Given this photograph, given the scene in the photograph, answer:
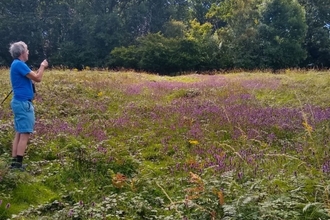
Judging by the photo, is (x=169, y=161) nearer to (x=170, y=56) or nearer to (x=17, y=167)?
(x=17, y=167)

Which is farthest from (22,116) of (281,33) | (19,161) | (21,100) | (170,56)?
(281,33)

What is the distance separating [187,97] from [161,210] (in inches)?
332

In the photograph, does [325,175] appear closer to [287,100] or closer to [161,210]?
[161,210]

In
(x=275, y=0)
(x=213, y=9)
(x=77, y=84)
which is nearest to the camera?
(x=77, y=84)

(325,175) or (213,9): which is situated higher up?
(213,9)

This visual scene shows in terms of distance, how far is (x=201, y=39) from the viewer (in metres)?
37.2

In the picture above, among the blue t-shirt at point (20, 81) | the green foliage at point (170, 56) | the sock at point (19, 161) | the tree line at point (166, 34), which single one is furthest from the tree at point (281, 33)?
the sock at point (19, 161)

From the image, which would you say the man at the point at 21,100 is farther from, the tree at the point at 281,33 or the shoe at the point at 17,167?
the tree at the point at 281,33

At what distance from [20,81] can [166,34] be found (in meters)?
38.7

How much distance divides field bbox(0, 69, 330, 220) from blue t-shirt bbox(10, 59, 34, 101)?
1.03m

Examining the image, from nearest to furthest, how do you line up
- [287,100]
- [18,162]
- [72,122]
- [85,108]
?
1. [18,162]
2. [72,122]
3. [85,108]
4. [287,100]

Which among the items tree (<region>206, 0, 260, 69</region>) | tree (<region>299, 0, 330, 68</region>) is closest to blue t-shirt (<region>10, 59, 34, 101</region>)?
tree (<region>206, 0, 260, 69</region>)

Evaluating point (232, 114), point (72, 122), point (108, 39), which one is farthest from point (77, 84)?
point (108, 39)

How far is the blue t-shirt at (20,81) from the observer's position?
5.87 m
